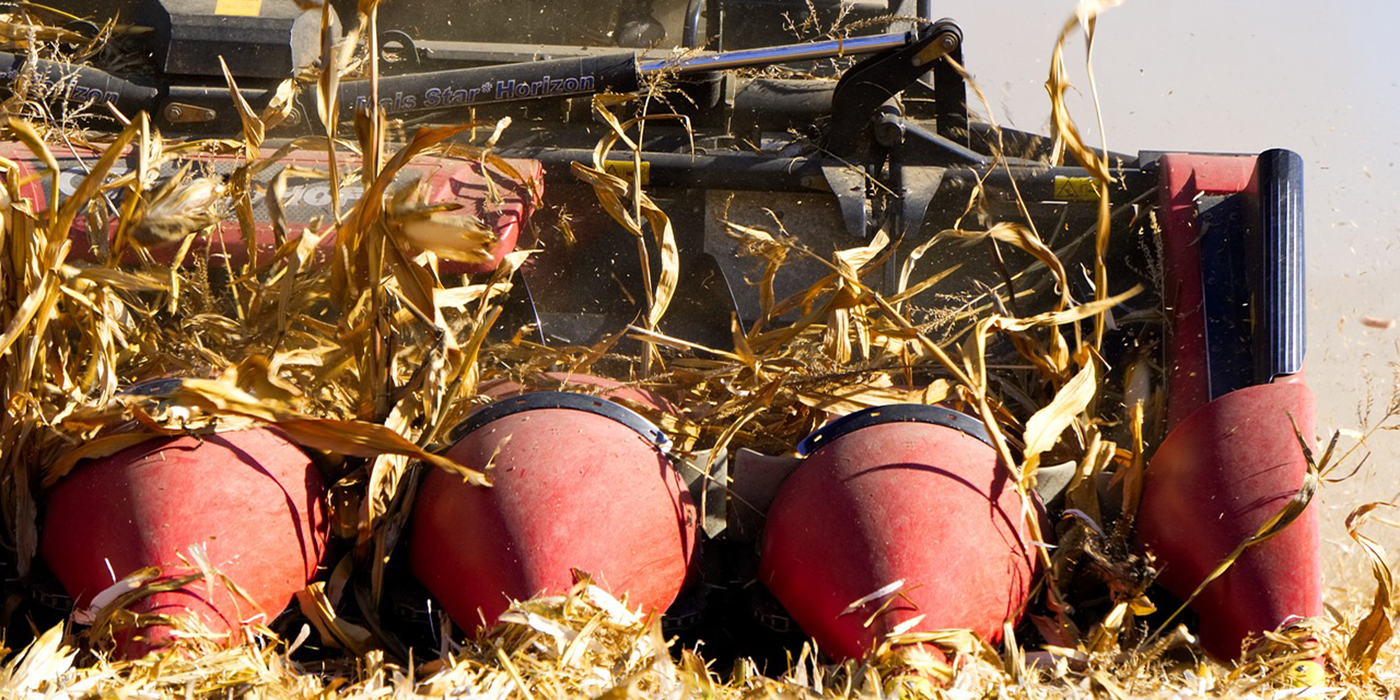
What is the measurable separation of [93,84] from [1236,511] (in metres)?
2.69

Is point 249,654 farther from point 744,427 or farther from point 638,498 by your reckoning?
point 744,427

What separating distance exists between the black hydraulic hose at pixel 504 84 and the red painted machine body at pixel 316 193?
0.25m

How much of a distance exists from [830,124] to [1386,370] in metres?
1.96

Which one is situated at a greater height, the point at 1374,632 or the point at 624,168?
the point at 624,168

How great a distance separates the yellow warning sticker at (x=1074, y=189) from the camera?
9.03ft

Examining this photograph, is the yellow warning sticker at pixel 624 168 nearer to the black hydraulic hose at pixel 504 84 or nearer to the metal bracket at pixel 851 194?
the black hydraulic hose at pixel 504 84

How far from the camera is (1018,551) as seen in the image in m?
1.83

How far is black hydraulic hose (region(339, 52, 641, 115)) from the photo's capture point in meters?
3.00

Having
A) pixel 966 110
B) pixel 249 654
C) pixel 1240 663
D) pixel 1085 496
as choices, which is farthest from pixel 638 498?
pixel 966 110

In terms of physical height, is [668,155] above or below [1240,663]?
above

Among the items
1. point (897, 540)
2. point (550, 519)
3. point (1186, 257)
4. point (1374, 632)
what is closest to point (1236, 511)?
point (1374, 632)

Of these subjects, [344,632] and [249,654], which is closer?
[249,654]

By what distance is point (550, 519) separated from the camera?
174 centimetres

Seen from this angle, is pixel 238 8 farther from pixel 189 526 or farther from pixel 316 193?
pixel 189 526
